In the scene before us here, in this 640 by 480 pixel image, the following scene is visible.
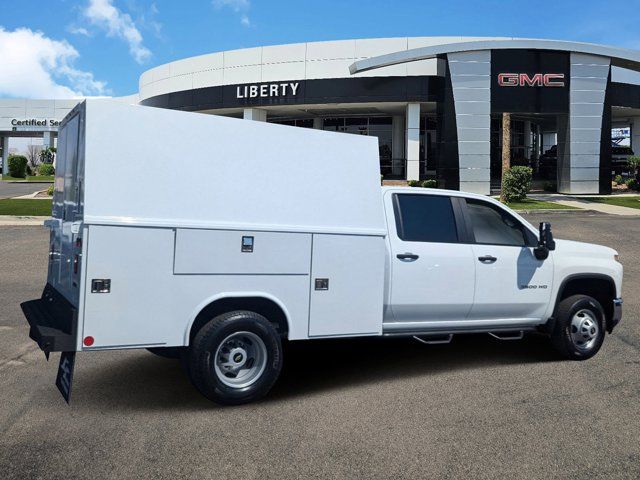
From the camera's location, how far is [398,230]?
573 cm

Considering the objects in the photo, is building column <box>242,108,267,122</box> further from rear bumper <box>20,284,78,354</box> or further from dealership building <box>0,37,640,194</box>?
rear bumper <box>20,284,78,354</box>

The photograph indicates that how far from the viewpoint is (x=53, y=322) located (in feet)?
15.8

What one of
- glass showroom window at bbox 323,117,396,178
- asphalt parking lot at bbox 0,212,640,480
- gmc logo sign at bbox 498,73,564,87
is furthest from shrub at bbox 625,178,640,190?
asphalt parking lot at bbox 0,212,640,480

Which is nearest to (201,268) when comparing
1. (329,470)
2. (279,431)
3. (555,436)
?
(279,431)

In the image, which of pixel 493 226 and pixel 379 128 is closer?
pixel 493 226

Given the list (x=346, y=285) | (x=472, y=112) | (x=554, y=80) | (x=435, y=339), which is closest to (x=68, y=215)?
(x=346, y=285)

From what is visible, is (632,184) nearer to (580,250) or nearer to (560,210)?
(560,210)

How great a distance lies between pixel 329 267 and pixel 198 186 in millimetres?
1324

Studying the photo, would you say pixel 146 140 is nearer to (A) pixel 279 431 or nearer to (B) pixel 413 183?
(A) pixel 279 431

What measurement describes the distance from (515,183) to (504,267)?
22.5 meters

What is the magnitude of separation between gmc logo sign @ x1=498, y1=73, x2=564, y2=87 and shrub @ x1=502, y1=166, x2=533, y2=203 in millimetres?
7311

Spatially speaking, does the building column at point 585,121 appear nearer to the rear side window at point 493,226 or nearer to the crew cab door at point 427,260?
the rear side window at point 493,226

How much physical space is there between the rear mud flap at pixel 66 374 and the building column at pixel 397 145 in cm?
3981

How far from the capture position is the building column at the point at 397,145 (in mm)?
43438
